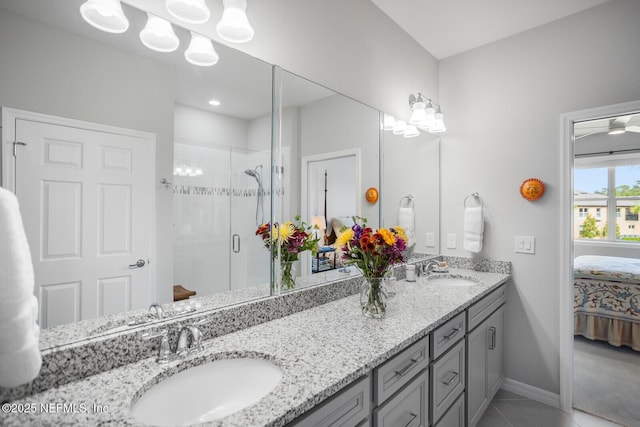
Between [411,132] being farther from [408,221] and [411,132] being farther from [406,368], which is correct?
[406,368]

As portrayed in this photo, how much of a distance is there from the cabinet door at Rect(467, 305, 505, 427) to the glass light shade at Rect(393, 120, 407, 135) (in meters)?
1.39

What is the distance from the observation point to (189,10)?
1140 millimetres

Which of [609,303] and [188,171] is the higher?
[188,171]

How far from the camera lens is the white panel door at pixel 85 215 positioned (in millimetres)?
880


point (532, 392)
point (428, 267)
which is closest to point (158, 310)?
point (428, 267)

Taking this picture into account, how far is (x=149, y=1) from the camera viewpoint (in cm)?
112

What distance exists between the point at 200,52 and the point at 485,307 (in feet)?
6.82

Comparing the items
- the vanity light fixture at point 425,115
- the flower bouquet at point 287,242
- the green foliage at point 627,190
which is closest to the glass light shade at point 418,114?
the vanity light fixture at point 425,115

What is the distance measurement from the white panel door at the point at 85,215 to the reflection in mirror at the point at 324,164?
61cm

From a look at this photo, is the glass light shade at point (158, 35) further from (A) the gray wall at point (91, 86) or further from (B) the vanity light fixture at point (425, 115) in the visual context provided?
(B) the vanity light fixture at point (425, 115)

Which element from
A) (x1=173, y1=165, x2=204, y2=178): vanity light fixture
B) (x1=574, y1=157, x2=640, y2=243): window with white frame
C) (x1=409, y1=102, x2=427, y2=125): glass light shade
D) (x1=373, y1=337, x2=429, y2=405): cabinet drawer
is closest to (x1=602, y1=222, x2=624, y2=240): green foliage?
(x1=574, y1=157, x2=640, y2=243): window with white frame

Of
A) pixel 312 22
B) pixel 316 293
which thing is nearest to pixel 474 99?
pixel 312 22

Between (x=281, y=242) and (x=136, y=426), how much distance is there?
0.91 metres

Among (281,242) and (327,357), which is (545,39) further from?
(327,357)
